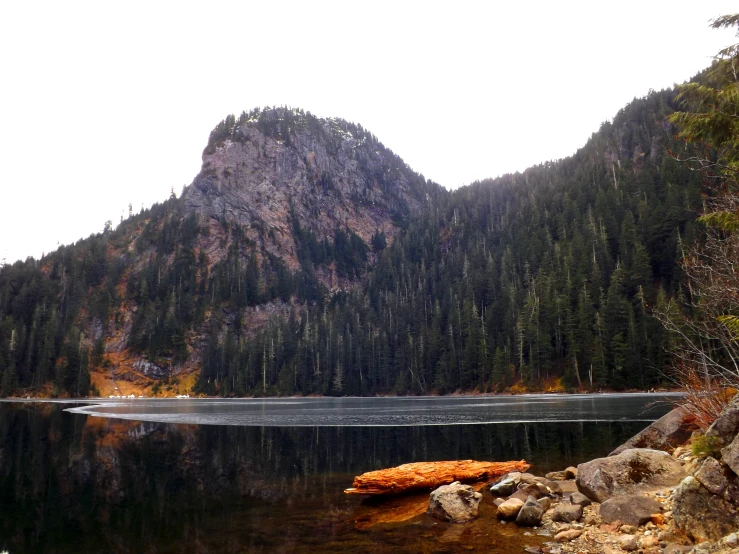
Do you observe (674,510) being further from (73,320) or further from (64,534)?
(73,320)

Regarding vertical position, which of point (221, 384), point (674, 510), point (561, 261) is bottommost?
point (221, 384)

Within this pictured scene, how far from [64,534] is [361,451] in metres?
17.3

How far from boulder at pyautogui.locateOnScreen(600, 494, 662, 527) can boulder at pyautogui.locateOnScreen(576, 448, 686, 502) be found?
1.10 m

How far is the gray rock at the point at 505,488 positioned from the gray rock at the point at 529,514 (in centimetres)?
318

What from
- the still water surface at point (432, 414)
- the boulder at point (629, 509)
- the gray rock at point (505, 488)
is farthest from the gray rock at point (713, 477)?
the still water surface at point (432, 414)

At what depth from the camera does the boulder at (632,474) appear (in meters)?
13.9

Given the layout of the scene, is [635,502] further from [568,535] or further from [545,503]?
[545,503]

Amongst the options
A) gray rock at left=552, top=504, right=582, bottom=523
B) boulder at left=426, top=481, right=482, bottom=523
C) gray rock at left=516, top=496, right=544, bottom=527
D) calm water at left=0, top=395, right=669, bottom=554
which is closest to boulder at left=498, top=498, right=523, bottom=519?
gray rock at left=516, top=496, right=544, bottom=527

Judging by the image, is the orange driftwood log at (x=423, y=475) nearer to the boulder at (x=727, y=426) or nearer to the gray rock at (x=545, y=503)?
the gray rock at (x=545, y=503)

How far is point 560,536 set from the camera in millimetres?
12570

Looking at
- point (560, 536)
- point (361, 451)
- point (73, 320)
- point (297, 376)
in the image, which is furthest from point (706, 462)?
point (73, 320)

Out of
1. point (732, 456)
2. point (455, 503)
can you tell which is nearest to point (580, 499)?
point (455, 503)

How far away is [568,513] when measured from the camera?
13.7 m

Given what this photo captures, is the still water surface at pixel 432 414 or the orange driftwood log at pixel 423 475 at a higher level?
the orange driftwood log at pixel 423 475
